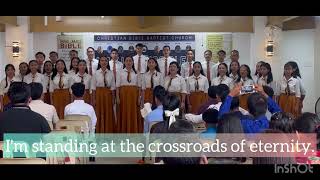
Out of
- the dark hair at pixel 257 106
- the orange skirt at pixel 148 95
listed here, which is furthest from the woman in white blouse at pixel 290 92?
the dark hair at pixel 257 106

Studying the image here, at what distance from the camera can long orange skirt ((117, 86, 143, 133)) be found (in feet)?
26.7

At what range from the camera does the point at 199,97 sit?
8211mm

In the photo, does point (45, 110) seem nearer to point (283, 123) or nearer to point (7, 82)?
point (283, 123)

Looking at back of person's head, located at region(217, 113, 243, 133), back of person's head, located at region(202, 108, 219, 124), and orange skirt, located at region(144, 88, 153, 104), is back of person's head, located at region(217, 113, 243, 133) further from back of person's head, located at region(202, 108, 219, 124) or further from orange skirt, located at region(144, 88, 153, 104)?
orange skirt, located at region(144, 88, 153, 104)

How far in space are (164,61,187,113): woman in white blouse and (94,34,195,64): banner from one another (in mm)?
2415

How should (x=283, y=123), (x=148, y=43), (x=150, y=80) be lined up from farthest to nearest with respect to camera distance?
(x=148, y=43)
(x=150, y=80)
(x=283, y=123)

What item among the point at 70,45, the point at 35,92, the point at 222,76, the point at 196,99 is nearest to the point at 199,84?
the point at 196,99

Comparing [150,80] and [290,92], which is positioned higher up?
[150,80]

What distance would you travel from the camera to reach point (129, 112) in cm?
821

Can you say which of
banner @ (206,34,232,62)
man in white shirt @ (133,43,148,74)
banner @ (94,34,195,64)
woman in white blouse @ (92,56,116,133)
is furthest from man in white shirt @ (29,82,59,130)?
banner @ (206,34,232,62)

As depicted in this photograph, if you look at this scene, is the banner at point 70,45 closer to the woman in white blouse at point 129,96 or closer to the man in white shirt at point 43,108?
the woman in white blouse at point 129,96

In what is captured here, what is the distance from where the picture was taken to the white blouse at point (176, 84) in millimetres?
8070

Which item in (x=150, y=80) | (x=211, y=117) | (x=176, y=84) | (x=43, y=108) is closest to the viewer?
(x=211, y=117)

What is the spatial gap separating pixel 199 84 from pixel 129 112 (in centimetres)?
122
